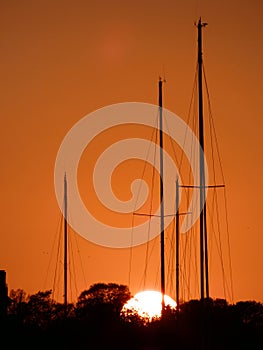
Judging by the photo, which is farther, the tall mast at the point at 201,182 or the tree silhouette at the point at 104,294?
the tree silhouette at the point at 104,294

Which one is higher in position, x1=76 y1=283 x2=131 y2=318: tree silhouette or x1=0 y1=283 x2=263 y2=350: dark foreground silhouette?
x1=76 y1=283 x2=131 y2=318: tree silhouette

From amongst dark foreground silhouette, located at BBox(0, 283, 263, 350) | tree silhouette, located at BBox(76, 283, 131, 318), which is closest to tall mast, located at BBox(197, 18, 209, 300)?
dark foreground silhouette, located at BBox(0, 283, 263, 350)

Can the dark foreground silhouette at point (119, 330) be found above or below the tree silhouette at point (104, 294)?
below

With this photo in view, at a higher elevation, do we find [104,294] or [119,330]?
[104,294]

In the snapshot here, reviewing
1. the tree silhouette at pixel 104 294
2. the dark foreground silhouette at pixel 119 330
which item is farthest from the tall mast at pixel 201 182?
the tree silhouette at pixel 104 294

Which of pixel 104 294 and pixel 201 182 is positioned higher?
pixel 104 294

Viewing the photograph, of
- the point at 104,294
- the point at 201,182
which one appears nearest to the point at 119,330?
the point at 201,182

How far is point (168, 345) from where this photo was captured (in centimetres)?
6359

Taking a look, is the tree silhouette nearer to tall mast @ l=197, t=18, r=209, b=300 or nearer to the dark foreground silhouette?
the dark foreground silhouette

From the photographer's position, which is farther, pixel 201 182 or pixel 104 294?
pixel 104 294

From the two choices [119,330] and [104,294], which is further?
[104,294]

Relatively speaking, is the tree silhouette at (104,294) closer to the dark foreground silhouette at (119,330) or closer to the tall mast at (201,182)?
the dark foreground silhouette at (119,330)

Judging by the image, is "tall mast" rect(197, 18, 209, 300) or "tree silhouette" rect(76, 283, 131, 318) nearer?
"tall mast" rect(197, 18, 209, 300)

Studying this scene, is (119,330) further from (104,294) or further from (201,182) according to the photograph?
(104,294)
